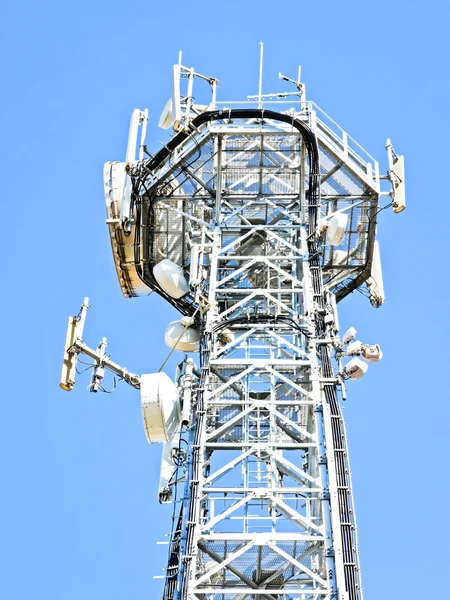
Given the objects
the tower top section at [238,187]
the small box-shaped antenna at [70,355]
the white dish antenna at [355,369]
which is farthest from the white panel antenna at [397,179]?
the small box-shaped antenna at [70,355]

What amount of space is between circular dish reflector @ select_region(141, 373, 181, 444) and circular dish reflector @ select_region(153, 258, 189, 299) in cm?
374

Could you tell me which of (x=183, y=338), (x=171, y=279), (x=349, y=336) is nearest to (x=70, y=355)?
(x=183, y=338)

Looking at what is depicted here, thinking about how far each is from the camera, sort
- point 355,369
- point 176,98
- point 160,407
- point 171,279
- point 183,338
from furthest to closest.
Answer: point 171,279, point 176,98, point 183,338, point 160,407, point 355,369

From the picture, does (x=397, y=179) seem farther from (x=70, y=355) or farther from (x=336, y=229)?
(x=70, y=355)

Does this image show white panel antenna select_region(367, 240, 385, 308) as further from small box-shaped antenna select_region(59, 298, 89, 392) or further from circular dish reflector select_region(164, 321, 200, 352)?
small box-shaped antenna select_region(59, 298, 89, 392)

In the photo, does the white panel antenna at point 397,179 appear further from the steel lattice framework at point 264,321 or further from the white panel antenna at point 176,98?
the white panel antenna at point 176,98

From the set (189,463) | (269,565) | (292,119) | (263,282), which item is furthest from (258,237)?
(269,565)

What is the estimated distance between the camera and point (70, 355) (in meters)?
30.6

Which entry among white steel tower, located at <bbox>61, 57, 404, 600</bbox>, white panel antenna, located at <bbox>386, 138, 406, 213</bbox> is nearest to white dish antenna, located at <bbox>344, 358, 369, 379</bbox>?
white steel tower, located at <bbox>61, 57, 404, 600</bbox>

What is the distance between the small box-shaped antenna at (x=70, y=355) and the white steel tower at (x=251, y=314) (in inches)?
1.2

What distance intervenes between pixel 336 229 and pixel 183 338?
481 cm

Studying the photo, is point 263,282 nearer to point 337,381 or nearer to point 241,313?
point 241,313

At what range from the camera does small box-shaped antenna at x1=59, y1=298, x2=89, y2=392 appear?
30.4 meters

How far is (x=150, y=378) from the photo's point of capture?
96.0 feet
